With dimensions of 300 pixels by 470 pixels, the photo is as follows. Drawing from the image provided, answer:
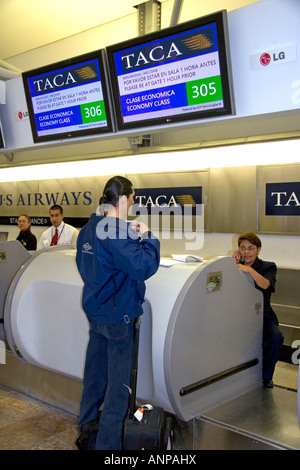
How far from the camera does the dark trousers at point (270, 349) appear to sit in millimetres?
3389

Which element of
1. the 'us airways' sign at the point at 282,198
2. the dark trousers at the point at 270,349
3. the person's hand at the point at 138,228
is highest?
the person's hand at the point at 138,228

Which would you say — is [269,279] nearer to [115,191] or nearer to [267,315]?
[267,315]

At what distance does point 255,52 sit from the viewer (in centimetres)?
314

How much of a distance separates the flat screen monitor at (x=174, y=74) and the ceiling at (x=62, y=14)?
1.49 metres

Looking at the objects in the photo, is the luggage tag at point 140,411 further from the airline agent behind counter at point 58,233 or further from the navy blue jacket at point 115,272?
the airline agent behind counter at point 58,233

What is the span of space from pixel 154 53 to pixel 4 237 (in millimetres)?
5947

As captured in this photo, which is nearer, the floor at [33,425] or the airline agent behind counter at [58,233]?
the floor at [33,425]

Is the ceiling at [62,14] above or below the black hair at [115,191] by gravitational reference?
above

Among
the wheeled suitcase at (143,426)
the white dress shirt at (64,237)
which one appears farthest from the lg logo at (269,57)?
the white dress shirt at (64,237)

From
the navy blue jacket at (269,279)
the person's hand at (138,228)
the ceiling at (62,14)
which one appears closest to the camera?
the person's hand at (138,228)

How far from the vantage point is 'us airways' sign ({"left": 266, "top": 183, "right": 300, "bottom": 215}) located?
509 centimetres

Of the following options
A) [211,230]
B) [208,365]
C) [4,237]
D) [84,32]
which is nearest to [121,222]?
[208,365]

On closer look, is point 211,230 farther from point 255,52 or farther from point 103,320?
point 103,320

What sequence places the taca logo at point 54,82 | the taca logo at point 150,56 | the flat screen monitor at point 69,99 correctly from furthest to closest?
the taca logo at point 54,82
the flat screen monitor at point 69,99
the taca logo at point 150,56
